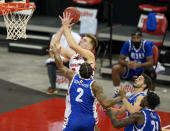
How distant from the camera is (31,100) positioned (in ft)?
31.5

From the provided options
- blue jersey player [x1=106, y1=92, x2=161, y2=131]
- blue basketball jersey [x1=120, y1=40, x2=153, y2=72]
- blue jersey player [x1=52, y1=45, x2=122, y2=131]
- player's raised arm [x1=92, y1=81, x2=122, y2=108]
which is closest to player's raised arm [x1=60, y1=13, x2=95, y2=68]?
blue jersey player [x1=52, y1=45, x2=122, y2=131]

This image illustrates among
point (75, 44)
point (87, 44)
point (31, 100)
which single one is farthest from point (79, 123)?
point (31, 100)

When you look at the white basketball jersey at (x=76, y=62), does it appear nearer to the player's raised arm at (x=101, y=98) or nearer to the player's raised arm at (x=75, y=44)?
the player's raised arm at (x=75, y=44)

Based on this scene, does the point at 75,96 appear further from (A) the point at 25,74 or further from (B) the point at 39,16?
(B) the point at 39,16

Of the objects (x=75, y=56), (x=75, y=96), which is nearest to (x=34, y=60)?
(x=75, y=56)

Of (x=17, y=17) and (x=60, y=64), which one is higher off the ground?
(x=17, y=17)

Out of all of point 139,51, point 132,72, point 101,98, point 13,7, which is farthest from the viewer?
point 132,72

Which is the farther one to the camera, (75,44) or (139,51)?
(139,51)

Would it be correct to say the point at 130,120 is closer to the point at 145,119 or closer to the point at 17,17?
the point at 145,119

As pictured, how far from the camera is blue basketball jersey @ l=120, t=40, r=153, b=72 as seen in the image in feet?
32.2

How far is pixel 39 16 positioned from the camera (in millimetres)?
16688

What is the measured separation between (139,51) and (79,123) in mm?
4169

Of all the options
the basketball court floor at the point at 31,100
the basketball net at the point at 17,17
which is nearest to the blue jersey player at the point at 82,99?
the basketball net at the point at 17,17

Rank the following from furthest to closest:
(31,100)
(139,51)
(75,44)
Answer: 1. (139,51)
2. (31,100)
3. (75,44)
